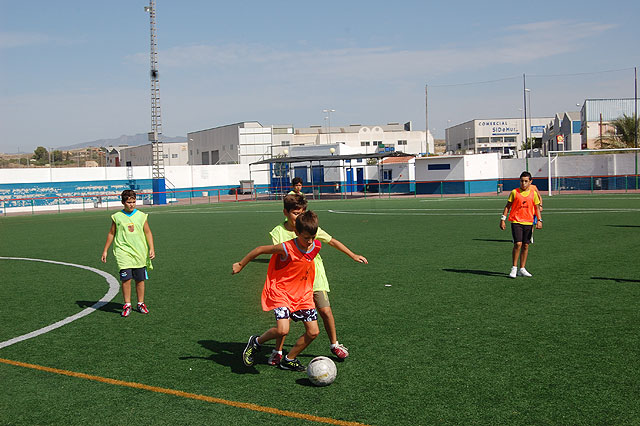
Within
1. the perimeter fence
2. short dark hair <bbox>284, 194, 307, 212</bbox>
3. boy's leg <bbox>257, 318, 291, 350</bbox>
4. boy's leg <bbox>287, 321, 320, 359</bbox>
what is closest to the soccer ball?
boy's leg <bbox>287, 321, 320, 359</bbox>

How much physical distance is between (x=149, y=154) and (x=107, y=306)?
90.2 m

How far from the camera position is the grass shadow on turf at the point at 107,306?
961cm

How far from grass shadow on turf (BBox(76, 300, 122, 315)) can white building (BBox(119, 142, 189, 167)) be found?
282 feet

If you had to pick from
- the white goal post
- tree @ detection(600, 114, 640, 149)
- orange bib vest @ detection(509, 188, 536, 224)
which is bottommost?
orange bib vest @ detection(509, 188, 536, 224)

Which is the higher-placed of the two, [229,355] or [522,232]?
[522,232]

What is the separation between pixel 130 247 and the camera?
924cm

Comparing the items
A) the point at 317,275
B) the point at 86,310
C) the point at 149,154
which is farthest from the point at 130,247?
the point at 149,154

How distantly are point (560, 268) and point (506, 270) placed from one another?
99cm

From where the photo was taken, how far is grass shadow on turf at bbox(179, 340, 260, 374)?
650 cm

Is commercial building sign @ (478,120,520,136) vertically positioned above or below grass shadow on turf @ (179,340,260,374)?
above

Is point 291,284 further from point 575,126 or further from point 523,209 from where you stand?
point 575,126

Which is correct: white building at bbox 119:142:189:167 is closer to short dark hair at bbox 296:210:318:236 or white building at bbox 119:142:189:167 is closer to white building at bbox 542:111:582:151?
white building at bbox 542:111:582:151

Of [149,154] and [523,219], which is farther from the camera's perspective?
[149,154]

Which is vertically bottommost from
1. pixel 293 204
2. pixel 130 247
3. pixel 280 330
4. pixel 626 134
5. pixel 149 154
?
pixel 280 330
